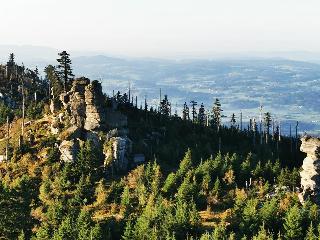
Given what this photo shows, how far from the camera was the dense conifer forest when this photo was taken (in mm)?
86938

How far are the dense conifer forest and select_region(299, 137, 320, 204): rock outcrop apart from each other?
266cm

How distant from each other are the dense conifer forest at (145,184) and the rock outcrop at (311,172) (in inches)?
105

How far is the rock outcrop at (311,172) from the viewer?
106 m

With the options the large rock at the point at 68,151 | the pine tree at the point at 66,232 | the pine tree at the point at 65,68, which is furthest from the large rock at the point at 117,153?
the pine tree at the point at 66,232

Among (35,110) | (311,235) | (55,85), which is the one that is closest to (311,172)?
(311,235)

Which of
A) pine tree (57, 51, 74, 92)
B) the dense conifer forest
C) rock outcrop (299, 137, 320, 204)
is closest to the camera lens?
the dense conifer forest

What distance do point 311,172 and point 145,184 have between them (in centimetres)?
3468

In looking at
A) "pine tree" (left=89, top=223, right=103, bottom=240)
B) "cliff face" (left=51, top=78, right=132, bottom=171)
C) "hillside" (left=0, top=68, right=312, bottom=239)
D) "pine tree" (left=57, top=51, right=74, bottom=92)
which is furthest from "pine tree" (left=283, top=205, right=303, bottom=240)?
"pine tree" (left=57, top=51, right=74, bottom=92)

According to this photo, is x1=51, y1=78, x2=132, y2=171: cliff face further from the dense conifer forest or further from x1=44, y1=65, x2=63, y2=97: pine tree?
x1=44, y1=65, x2=63, y2=97: pine tree

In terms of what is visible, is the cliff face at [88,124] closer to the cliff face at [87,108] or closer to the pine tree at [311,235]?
the cliff face at [87,108]

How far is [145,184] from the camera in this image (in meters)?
108

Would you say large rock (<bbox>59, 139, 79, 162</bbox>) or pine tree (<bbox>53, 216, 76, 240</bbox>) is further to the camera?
large rock (<bbox>59, 139, 79, 162</bbox>)

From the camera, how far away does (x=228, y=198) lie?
104 m

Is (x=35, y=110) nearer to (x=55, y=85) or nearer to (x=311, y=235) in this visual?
(x=55, y=85)
